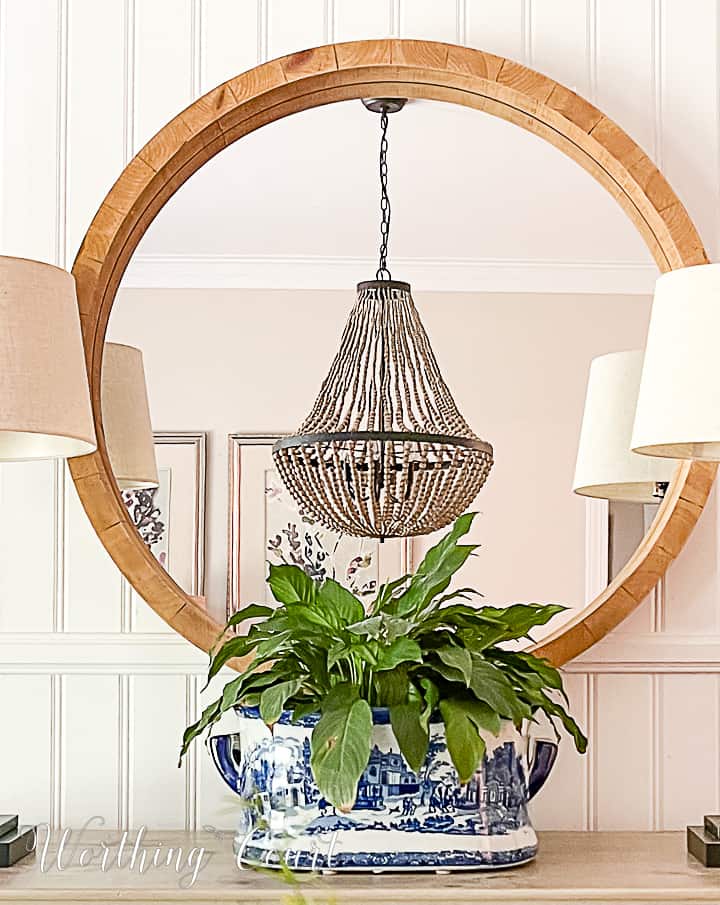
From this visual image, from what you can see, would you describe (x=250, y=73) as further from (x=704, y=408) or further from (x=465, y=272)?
(x=704, y=408)

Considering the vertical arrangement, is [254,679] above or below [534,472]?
below

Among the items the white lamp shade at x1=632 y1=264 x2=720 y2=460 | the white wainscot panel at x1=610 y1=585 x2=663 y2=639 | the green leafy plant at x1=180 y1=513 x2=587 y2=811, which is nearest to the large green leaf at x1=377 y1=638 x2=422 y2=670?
the green leafy plant at x1=180 y1=513 x2=587 y2=811

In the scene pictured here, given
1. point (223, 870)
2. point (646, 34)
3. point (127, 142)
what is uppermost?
point (646, 34)

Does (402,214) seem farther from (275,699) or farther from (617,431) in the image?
(275,699)

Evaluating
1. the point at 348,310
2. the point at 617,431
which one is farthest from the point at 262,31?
the point at 617,431

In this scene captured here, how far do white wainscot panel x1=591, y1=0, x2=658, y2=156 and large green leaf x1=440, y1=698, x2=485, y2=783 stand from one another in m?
0.95

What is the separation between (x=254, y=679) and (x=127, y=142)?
858 millimetres

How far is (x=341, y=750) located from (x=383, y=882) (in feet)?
0.57

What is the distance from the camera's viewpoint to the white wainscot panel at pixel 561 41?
6.33ft

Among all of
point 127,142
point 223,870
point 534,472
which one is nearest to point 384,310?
point 534,472

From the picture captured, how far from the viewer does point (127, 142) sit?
191cm

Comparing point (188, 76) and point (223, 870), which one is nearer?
point (223, 870)

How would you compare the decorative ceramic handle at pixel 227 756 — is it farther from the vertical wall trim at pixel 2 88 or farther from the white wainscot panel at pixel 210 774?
the vertical wall trim at pixel 2 88

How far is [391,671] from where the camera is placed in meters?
1.51
